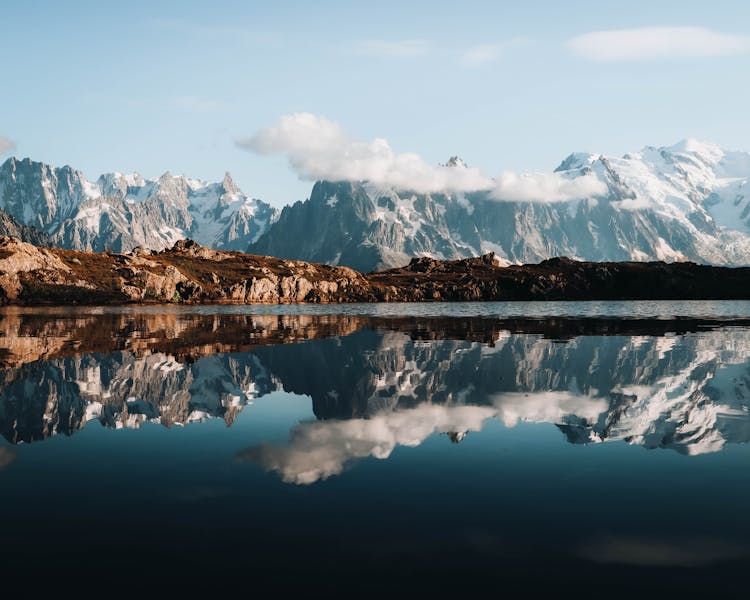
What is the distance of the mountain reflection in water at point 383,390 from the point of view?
94.4 feet

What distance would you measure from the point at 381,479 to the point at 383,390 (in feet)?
62.7

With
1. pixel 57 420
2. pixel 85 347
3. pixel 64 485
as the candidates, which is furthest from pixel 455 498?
pixel 85 347

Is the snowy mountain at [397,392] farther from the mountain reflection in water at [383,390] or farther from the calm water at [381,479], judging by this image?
the calm water at [381,479]

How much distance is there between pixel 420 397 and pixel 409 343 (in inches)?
1474

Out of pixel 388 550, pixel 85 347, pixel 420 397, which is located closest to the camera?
pixel 388 550

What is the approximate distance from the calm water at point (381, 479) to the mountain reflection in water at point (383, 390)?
23 cm

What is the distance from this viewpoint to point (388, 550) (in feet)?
51.8

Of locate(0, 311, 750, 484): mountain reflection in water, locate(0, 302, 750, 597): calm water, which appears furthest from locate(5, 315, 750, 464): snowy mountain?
locate(0, 302, 750, 597): calm water

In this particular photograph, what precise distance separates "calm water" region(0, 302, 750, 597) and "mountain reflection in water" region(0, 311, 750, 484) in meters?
0.23

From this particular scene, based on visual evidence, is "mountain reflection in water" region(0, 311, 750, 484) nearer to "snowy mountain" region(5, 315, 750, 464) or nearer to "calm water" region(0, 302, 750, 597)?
"snowy mountain" region(5, 315, 750, 464)

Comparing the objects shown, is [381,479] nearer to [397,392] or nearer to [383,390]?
[397,392]

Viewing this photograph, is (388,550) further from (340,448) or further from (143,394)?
(143,394)

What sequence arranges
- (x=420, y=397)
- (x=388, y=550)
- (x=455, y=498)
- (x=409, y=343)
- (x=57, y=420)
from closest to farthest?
(x=388, y=550) < (x=455, y=498) < (x=57, y=420) < (x=420, y=397) < (x=409, y=343)

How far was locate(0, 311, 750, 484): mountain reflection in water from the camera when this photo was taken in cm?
2877
